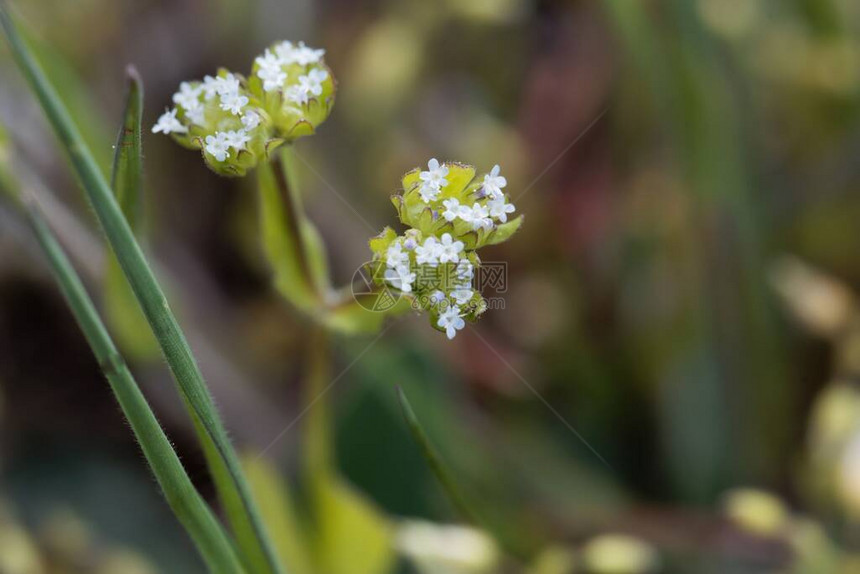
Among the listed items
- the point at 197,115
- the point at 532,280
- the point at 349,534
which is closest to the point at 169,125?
the point at 197,115

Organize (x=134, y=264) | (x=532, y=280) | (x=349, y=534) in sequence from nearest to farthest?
(x=134, y=264) < (x=349, y=534) < (x=532, y=280)

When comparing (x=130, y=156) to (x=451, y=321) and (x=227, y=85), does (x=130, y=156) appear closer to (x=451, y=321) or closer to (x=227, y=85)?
(x=227, y=85)

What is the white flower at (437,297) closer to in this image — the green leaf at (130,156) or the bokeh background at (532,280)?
the green leaf at (130,156)

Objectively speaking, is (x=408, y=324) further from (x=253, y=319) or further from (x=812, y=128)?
(x=812, y=128)

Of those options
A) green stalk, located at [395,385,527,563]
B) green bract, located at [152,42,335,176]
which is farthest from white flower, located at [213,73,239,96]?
green stalk, located at [395,385,527,563]

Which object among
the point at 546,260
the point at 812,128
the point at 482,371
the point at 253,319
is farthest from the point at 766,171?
the point at 253,319
